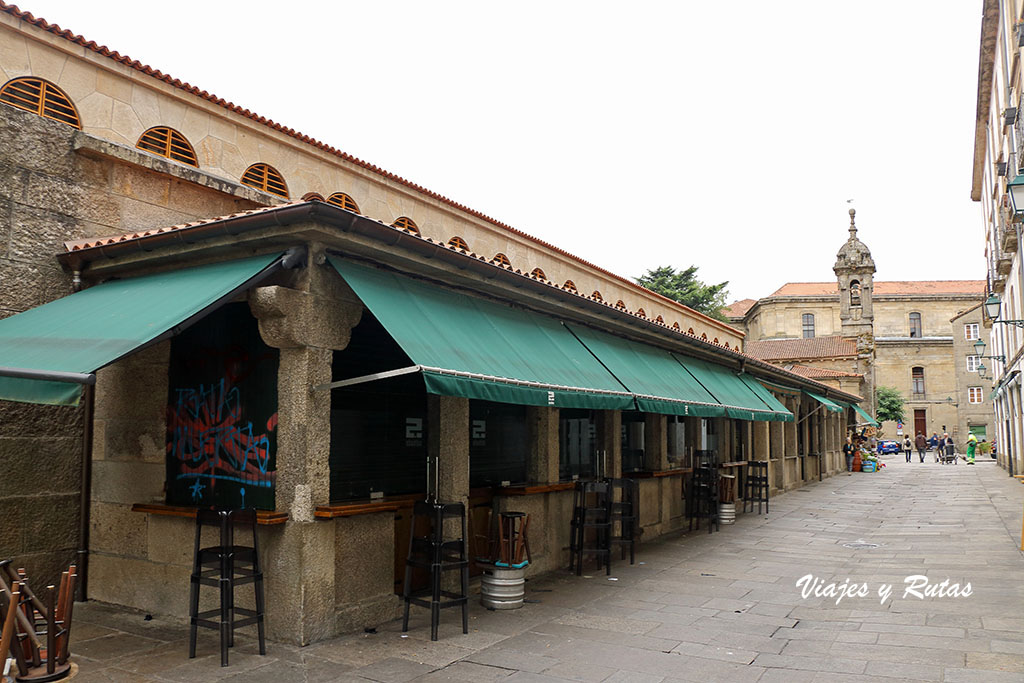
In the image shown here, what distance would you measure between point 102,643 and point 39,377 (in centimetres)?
262

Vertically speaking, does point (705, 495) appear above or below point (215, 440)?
below

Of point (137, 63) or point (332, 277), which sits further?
point (137, 63)

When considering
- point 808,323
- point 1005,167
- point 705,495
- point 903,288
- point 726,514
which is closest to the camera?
point 705,495

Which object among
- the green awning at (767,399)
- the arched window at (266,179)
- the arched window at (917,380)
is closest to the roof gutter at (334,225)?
the arched window at (266,179)

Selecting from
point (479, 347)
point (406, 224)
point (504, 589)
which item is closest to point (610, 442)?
point (504, 589)

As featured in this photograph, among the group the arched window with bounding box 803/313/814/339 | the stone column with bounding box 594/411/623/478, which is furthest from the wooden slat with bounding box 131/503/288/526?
the arched window with bounding box 803/313/814/339

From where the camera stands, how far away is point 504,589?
7590mm

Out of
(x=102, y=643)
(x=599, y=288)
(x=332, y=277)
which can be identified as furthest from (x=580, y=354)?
(x=599, y=288)

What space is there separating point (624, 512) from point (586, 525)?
57.7 inches

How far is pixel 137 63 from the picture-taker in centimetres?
970

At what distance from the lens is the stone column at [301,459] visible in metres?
6.08

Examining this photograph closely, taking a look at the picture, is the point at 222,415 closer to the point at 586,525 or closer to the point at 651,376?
the point at 586,525

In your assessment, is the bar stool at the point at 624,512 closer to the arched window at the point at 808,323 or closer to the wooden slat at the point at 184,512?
the wooden slat at the point at 184,512

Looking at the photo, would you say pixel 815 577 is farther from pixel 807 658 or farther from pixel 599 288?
pixel 599 288
